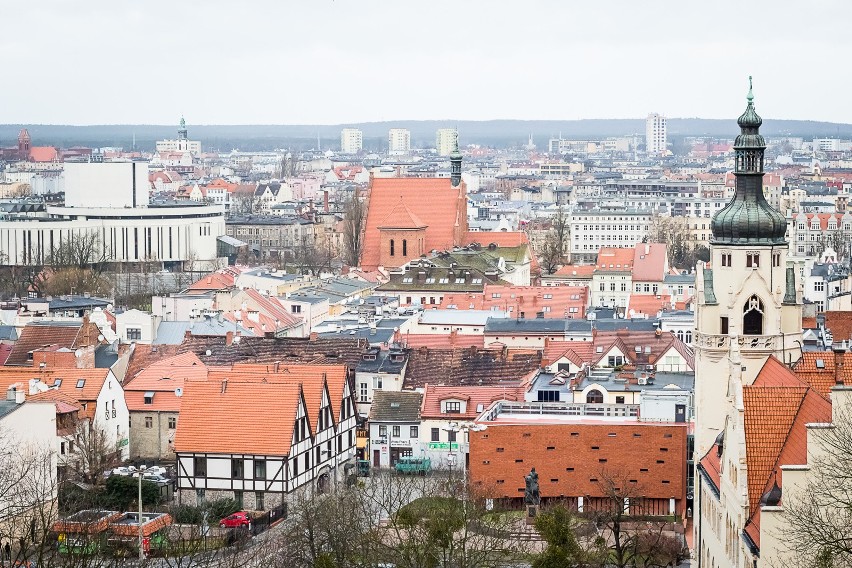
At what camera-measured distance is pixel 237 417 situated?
55.2 metres

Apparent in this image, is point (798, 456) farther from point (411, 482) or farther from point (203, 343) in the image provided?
point (203, 343)

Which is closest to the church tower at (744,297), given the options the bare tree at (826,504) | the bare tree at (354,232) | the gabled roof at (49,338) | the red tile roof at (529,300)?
the bare tree at (826,504)

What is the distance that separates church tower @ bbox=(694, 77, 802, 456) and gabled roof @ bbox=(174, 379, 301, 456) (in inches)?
534

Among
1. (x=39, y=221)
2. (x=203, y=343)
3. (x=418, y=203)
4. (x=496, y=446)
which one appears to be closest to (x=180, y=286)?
(x=418, y=203)

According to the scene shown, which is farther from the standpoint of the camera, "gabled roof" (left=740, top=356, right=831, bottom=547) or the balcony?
the balcony

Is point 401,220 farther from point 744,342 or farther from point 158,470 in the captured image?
point 744,342

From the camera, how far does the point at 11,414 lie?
5134cm

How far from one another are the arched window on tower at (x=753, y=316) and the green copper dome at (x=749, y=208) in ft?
4.47

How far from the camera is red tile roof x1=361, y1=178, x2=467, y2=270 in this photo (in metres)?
126

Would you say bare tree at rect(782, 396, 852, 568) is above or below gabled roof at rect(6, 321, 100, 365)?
above

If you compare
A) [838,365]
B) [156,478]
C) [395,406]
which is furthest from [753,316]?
[395,406]

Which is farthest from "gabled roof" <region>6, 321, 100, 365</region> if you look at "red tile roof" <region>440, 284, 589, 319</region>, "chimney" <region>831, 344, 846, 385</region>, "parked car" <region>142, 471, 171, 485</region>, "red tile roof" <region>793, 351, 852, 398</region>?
"chimney" <region>831, 344, 846, 385</region>

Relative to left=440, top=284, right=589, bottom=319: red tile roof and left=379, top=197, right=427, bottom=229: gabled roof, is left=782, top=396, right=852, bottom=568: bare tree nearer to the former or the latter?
left=440, top=284, right=589, bottom=319: red tile roof

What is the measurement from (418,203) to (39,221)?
38293 mm
